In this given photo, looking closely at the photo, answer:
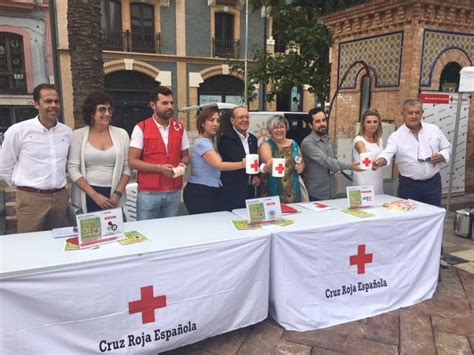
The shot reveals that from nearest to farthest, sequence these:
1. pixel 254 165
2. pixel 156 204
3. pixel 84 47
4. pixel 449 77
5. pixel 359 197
Result: pixel 254 165 → pixel 156 204 → pixel 359 197 → pixel 84 47 → pixel 449 77

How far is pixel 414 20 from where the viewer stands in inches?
216

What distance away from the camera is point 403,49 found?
18.6ft

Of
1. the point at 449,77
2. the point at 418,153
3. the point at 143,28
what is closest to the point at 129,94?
the point at 143,28

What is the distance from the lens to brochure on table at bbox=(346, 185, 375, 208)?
2.93m

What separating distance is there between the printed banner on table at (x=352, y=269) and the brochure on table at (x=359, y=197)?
0.83ft

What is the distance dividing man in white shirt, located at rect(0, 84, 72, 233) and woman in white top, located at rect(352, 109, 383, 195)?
2.24 meters

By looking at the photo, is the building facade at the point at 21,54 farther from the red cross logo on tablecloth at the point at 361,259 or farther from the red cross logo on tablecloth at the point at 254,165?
the red cross logo on tablecloth at the point at 361,259

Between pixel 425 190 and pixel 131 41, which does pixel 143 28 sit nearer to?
pixel 131 41

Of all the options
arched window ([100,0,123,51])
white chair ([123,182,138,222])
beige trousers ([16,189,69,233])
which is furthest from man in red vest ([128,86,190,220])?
arched window ([100,0,123,51])

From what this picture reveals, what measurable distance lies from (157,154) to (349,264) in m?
1.51

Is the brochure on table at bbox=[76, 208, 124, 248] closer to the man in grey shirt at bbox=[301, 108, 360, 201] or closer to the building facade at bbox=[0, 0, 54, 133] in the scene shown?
the man in grey shirt at bbox=[301, 108, 360, 201]

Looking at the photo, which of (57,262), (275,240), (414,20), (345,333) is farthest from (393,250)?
(414,20)

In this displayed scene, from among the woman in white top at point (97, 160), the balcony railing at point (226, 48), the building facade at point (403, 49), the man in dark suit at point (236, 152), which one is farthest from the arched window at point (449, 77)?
the balcony railing at point (226, 48)

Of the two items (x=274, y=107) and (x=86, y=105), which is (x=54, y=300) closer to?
(x=86, y=105)
